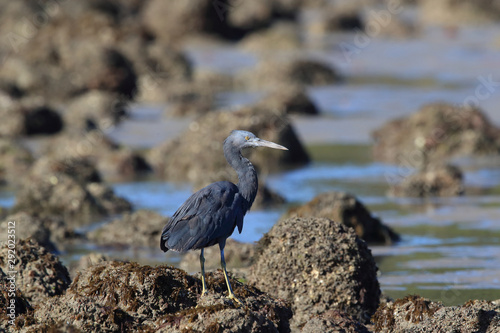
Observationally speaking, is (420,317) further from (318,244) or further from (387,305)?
(318,244)

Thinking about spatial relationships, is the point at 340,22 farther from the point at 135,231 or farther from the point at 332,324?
the point at 332,324

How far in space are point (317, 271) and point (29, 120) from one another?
1487 centimetres

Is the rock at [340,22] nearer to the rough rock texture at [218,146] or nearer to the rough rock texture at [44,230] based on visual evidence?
the rough rock texture at [218,146]

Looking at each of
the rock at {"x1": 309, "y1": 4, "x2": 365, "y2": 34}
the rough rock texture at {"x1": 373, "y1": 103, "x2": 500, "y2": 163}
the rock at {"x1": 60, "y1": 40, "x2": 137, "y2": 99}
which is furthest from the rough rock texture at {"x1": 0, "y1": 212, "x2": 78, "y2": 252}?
the rock at {"x1": 309, "y1": 4, "x2": 365, "y2": 34}

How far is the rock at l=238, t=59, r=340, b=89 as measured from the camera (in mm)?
27328

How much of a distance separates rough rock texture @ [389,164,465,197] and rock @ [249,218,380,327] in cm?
680

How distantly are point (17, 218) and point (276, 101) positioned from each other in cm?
1131

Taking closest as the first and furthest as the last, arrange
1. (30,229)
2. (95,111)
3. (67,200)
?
(30,229)
(67,200)
(95,111)

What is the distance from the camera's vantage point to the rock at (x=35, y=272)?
24.6ft

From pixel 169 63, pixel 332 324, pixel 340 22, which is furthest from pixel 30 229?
pixel 340 22

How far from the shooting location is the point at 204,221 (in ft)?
21.3

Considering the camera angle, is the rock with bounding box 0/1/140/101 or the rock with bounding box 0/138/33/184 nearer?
the rock with bounding box 0/138/33/184

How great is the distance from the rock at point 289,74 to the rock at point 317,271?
63.5 feet

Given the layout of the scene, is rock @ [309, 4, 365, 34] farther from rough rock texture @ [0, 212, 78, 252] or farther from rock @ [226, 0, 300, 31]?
rough rock texture @ [0, 212, 78, 252]
